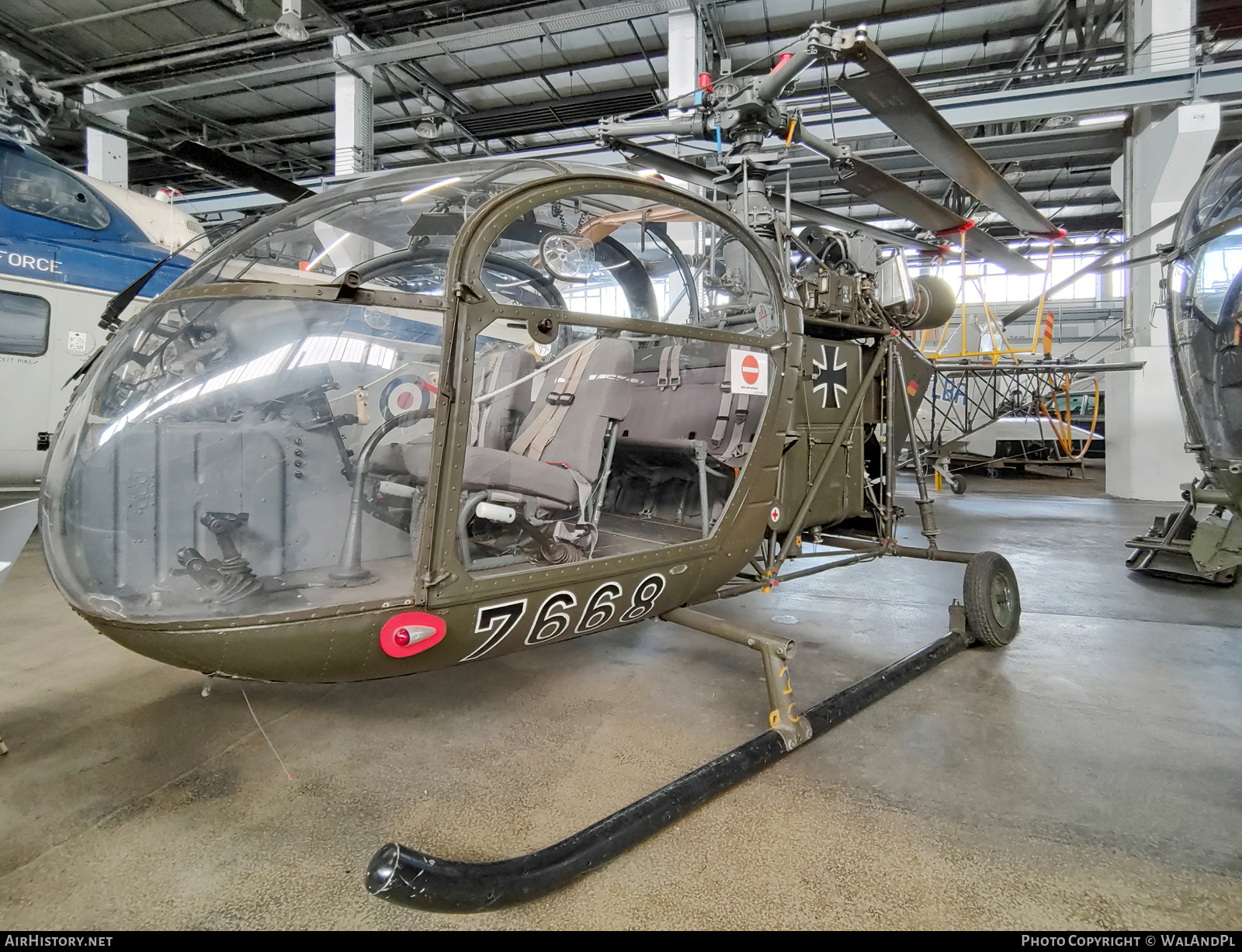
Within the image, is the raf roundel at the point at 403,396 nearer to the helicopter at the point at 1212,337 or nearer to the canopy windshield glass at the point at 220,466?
the canopy windshield glass at the point at 220,466

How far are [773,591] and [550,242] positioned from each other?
10.3 ft

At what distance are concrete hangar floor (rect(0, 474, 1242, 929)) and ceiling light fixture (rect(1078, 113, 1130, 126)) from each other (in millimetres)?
8622

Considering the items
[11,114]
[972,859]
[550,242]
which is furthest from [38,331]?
[972,859]

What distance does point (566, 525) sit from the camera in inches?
90.0

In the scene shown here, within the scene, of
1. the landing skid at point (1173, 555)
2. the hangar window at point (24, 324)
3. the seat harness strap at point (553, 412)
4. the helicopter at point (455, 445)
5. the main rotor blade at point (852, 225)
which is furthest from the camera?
the hangar window at point (24, 324)

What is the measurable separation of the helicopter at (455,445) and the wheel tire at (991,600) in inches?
10.9

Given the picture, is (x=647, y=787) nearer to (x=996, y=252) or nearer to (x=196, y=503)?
(x=196, y=503)

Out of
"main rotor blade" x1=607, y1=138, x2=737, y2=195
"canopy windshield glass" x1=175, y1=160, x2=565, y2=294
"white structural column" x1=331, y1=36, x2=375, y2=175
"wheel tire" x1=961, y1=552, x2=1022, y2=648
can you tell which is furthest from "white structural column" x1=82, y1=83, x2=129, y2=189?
"wheel tire" x1=961, y1=552, x2=1022, y2=648

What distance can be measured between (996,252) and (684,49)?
196 inches

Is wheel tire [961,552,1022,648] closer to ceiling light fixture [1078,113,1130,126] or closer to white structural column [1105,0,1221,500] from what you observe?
white structural column [1105,0,1221,500]

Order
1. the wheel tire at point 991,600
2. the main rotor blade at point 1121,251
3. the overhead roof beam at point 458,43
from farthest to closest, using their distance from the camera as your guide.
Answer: the overhead roof beam at point 458,43, the main rotor blade at point 1121,251, the wheel tire at point 991,600

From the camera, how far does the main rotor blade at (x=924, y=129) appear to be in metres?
2.90

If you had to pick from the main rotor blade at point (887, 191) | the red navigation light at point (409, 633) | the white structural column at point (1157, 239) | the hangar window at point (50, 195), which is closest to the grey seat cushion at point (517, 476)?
the red navigation light at point (409, 633)

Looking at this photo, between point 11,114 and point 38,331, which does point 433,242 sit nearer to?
point 38,331
